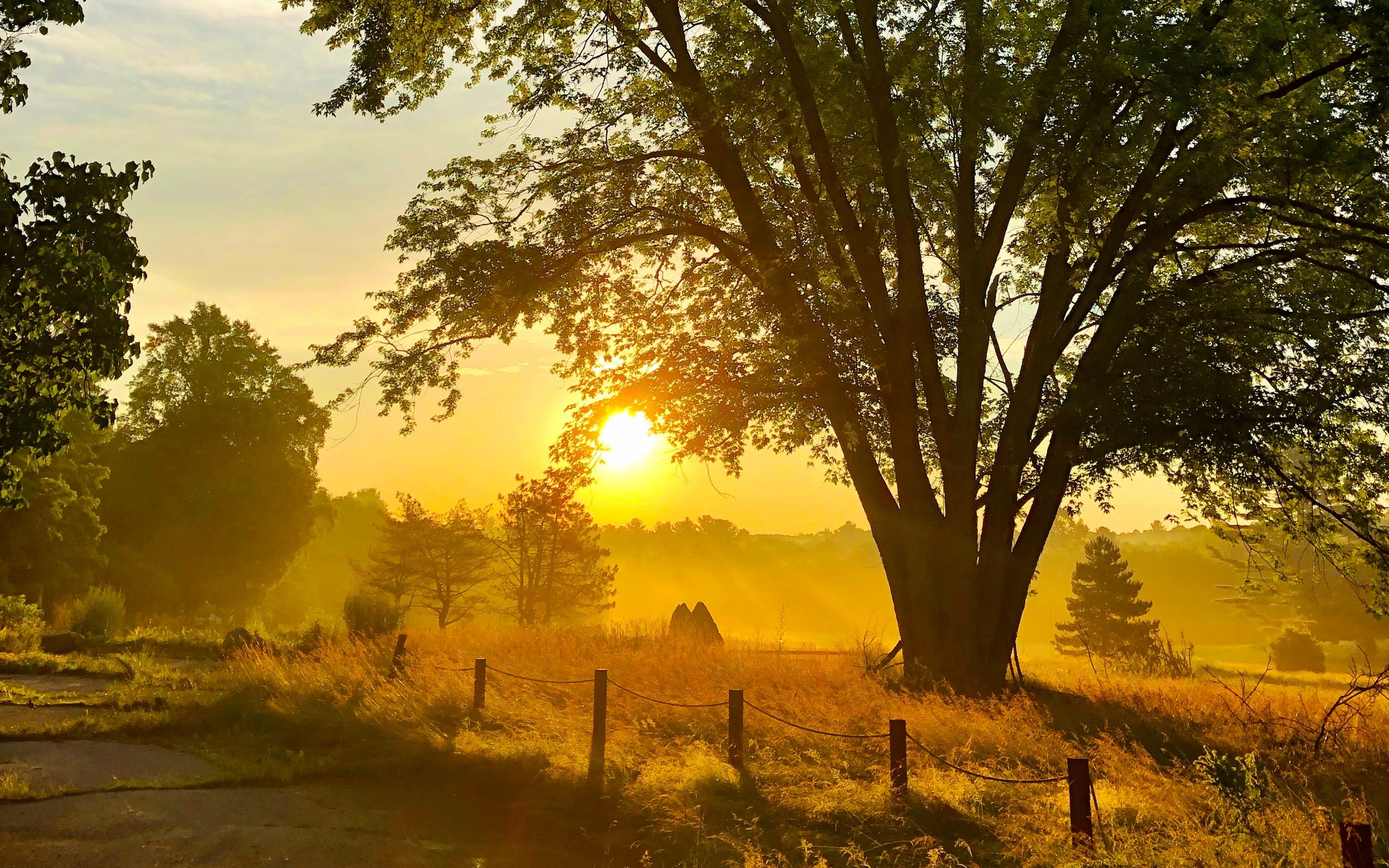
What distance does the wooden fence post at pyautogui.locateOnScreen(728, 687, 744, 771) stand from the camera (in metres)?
9.57

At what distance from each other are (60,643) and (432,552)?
28007mm

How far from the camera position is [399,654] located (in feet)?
52.2

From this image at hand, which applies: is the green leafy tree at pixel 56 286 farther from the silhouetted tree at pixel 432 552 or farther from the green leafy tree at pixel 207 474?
the silhouetted tree at pixel 432 552

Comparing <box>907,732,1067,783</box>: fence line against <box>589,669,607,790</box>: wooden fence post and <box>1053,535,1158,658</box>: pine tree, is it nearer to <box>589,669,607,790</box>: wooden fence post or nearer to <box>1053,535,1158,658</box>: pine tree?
<box>589,669,607,790</box>: wooden fence post

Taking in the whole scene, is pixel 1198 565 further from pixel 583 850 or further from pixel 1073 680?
pixel 583 850

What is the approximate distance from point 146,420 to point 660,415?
4264cm

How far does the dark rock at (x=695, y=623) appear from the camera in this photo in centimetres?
2388

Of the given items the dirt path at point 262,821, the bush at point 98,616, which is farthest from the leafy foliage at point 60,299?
the bush at point 98,616

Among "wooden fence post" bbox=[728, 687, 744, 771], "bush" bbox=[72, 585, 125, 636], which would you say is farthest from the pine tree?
"wooden fence post" bbox=[728, 687, 744, 771]

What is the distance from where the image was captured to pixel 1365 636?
62.3 metres

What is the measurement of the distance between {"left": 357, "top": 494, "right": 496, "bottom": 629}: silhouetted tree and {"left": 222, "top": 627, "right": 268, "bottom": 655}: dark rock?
23511 millimetres

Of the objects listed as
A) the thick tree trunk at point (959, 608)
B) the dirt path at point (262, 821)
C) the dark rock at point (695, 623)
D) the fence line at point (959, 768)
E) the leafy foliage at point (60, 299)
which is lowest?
the dirt path at point (262, 821)

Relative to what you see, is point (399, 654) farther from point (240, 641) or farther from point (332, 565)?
point (332, 565)

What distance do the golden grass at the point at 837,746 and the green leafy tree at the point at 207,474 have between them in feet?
98.9
